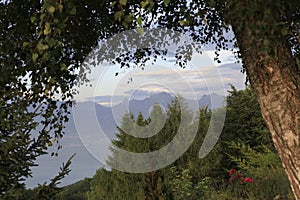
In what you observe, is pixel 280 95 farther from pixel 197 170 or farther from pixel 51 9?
pixel 197 170

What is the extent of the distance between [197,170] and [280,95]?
34.9 ft

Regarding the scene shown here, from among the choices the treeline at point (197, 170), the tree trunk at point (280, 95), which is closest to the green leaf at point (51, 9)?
the tree trunk at point (280, 95)

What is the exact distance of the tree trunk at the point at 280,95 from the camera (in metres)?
4.16

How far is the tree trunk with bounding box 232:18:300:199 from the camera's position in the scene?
4156mm

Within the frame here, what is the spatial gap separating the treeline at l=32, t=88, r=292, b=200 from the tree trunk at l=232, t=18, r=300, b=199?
3.35m

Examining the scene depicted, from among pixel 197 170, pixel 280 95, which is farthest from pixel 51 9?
pixel 197 170

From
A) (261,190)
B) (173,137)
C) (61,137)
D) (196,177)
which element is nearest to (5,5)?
(61,137)

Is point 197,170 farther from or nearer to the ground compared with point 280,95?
farther from the ground

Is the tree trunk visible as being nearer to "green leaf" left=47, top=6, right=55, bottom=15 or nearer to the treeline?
"green leaf" left=47, top=6, right=55, bottom=15

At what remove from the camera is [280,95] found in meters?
4.19

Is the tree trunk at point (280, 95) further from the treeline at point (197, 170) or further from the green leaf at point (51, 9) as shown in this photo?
the treeline at point (197, 170)

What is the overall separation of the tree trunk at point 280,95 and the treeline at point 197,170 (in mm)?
3353

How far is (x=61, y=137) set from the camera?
23.5 ft

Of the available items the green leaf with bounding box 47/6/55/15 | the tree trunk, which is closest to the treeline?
the tree trunk
